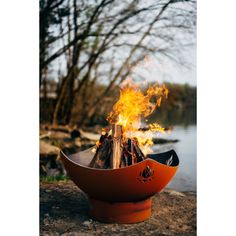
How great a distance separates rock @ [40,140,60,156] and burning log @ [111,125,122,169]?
93cm

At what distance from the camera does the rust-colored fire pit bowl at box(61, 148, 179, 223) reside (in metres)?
2.90

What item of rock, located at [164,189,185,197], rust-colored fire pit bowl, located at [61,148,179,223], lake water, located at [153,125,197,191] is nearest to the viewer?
rust-colored fire pit bowl, located at [61,148,179,223]

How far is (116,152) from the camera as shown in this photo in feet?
10.2

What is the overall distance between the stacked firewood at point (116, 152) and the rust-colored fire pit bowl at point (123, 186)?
0.50 ft

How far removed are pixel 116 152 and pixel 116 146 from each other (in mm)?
38

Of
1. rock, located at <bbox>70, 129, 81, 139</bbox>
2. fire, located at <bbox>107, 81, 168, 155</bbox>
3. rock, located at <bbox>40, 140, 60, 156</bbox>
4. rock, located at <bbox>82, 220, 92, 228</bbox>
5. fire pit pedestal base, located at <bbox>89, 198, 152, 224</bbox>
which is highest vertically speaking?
fire, located at <bbox>107, 81, 168, 155</bbox>

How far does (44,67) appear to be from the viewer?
395 centimetres

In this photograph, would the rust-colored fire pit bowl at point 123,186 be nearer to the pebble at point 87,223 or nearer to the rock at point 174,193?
the pebble at point 87,223

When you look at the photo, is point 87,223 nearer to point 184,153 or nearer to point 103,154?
point 103,154

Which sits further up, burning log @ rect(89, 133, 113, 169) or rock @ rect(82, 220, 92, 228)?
burning log @ rect(89, 133, 113, 169)

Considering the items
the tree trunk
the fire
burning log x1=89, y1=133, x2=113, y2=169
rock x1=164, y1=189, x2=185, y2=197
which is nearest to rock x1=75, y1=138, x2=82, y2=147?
the tree trunk

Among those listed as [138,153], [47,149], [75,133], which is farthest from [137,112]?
[75,133]

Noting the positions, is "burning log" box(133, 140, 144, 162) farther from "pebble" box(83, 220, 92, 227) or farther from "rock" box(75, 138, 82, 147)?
"rock" box(75, 138, 82, 147)

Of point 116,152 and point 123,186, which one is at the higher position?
point 116,152
